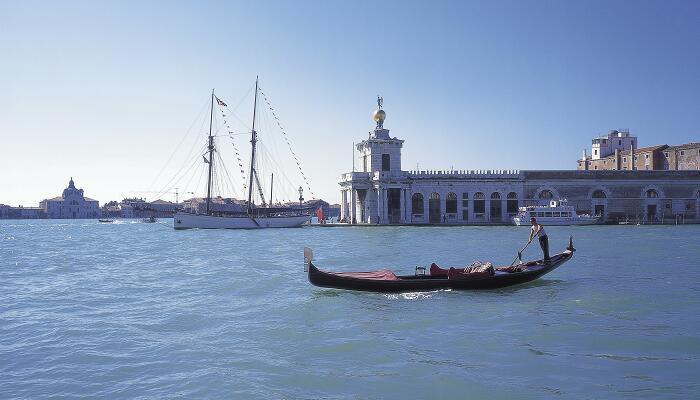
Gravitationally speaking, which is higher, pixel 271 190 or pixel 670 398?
pixel 271 190

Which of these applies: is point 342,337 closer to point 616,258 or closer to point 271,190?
point 616,258

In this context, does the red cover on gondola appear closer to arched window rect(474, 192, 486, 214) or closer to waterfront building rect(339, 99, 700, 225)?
waterfront building rect(339, 99, 700, 225)

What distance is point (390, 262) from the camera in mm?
26656

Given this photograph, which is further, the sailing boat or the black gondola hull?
the sailing boat

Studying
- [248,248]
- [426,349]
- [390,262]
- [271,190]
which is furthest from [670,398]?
[271,190]

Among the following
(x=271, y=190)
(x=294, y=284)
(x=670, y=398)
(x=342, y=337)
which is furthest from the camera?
(x=271, y=190)

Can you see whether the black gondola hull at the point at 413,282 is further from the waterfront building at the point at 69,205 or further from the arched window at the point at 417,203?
the waterfront building at the point at 69,205

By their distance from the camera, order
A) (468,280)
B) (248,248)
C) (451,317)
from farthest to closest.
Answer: (248,248) < (468,280) < (451,317)

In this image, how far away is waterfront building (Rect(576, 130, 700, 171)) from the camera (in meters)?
76.9

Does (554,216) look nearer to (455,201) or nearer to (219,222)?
(455,201)

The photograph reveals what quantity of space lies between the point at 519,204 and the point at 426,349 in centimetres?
5935

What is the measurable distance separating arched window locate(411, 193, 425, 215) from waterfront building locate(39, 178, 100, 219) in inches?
5448

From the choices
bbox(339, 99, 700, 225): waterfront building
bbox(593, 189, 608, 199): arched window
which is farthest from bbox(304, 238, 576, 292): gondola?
bbox(593, 189, 608, 199): arched window

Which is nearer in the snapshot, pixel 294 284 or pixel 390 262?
pixel 294 284
